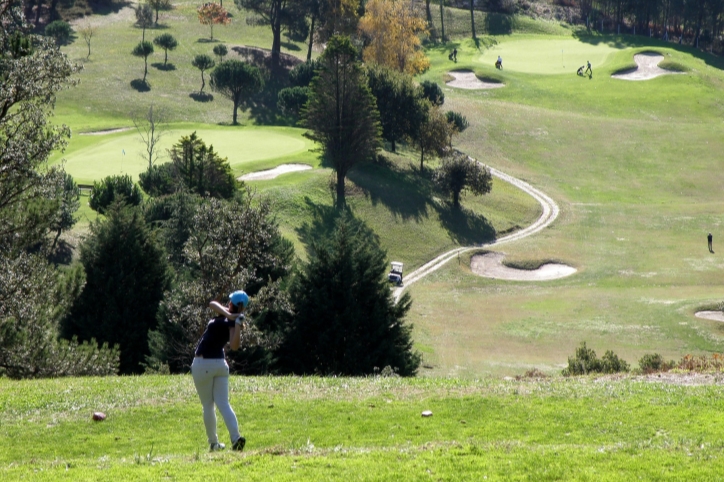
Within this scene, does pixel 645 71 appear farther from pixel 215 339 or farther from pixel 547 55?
pixel 215 339

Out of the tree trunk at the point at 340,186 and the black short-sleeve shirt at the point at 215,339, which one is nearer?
the black short-sleeve shirt at the point at 215,339

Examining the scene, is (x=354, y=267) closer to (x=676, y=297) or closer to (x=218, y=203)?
(x=218, y=203)

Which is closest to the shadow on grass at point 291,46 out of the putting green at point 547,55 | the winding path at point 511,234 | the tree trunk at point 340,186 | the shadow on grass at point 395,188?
the putting green at point 547,55

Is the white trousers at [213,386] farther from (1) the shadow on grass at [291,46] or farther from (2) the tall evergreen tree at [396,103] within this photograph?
(1) the shadow on grass at [291,46]

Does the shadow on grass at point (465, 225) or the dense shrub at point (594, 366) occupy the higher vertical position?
the dense shrub at point (594, 366)

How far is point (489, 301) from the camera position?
202ft

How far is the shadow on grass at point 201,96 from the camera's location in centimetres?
11066

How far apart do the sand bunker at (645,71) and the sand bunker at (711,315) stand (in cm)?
8585

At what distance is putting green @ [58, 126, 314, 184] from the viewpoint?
71375mm

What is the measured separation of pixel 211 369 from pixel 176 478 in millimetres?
2221

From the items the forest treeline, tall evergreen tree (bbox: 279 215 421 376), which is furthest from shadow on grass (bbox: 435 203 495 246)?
tall evergreen tree (bbox: 279 215 421 376)

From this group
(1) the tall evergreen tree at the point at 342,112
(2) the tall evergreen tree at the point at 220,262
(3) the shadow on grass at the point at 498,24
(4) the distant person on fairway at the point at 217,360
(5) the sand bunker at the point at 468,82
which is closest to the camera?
(4) the distant person on fairway at the point at 217,360

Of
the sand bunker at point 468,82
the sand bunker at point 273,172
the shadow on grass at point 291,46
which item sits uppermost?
the shadow on grass at point 291,46

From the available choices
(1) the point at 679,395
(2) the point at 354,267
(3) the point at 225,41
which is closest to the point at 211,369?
(1) the point at 679,395
